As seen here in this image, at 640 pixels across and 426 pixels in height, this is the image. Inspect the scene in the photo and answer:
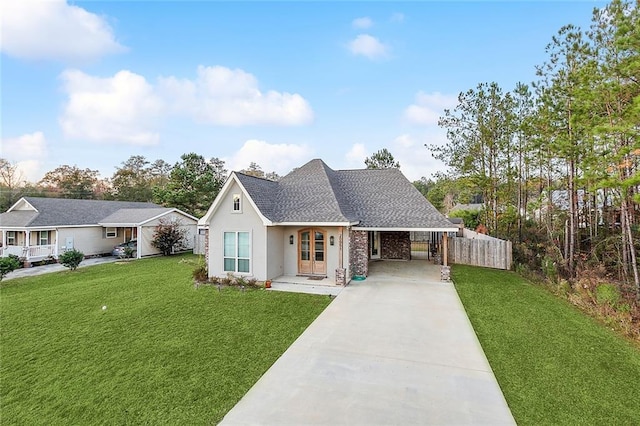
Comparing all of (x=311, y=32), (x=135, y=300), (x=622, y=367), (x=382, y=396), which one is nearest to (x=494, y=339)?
(x=622, y=367)

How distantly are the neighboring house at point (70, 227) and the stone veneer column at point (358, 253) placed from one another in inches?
658

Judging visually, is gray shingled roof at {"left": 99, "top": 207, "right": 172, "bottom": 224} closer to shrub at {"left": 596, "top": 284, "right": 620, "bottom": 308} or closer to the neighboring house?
the neighboring house

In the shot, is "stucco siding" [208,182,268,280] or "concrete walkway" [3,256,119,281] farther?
"concrete walkway" [3,256,119,281]

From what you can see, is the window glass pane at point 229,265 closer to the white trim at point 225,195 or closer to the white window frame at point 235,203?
the white trim at point 225,195

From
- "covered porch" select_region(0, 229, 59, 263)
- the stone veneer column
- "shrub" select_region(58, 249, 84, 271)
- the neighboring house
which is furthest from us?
the neighboring house

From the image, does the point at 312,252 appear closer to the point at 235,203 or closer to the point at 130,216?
the point at 235,203

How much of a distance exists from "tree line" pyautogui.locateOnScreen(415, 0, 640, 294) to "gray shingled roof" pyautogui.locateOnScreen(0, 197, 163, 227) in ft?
90.9

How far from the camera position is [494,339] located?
7.21 metres

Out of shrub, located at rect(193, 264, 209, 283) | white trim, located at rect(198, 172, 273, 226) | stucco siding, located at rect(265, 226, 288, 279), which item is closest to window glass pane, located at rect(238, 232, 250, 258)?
stucco siding, located at rect(265, 226, 288, 279)

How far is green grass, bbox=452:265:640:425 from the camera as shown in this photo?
181 inches

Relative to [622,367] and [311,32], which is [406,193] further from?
[622,367]

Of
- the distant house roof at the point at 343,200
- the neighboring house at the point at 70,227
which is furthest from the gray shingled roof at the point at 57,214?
the distant house roof at the point at 343,200

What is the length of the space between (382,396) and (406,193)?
12459 mm

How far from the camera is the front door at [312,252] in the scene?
1365cm
